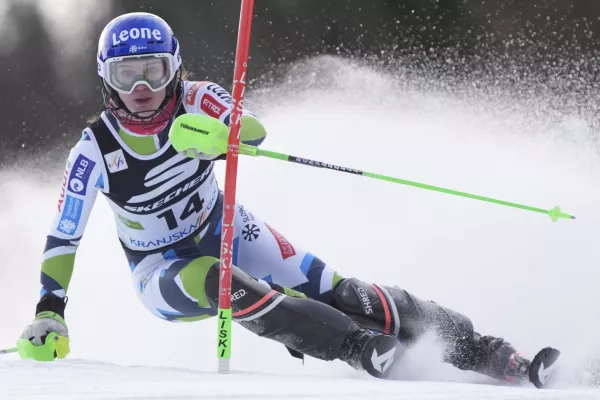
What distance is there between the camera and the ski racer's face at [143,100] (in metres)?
3.29

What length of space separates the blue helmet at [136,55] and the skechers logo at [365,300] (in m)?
1.08

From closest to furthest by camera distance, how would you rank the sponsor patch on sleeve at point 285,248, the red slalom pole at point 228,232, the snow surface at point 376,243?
the snow surface at point 376,243
the red slalom pole at point 228,232
the sponsor patch on sleeve at point 285,248

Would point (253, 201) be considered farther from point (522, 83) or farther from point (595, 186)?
point (522, 83)

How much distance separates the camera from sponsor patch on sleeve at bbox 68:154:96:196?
3322mm

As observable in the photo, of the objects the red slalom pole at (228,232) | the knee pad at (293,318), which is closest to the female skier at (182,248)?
the knee pad at (293,318)

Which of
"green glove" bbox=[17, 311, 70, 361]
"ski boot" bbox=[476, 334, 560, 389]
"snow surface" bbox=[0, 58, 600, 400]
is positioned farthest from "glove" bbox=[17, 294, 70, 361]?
"ski boot" bbox=[476, 334, 560, 389]

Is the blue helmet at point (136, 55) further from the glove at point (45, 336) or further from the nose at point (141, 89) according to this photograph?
the glove at point (45, 336)

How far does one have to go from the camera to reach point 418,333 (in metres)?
3.32

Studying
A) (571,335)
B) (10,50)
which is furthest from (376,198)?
(10,50)

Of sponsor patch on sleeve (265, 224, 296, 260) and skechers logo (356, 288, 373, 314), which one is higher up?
sponsor patch on sleeve (265, 224, 296, 260)

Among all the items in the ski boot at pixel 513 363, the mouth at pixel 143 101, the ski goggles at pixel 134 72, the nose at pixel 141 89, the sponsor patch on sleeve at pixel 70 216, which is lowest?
the ski boot at pixel 513 363

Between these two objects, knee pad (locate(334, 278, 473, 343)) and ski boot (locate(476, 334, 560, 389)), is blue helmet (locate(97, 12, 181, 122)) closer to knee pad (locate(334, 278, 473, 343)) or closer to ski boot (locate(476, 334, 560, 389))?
knee pad (locate(334, 278, 473, 343))

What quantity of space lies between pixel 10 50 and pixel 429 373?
21.8ft

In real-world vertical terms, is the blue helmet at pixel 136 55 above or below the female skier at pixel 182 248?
above
